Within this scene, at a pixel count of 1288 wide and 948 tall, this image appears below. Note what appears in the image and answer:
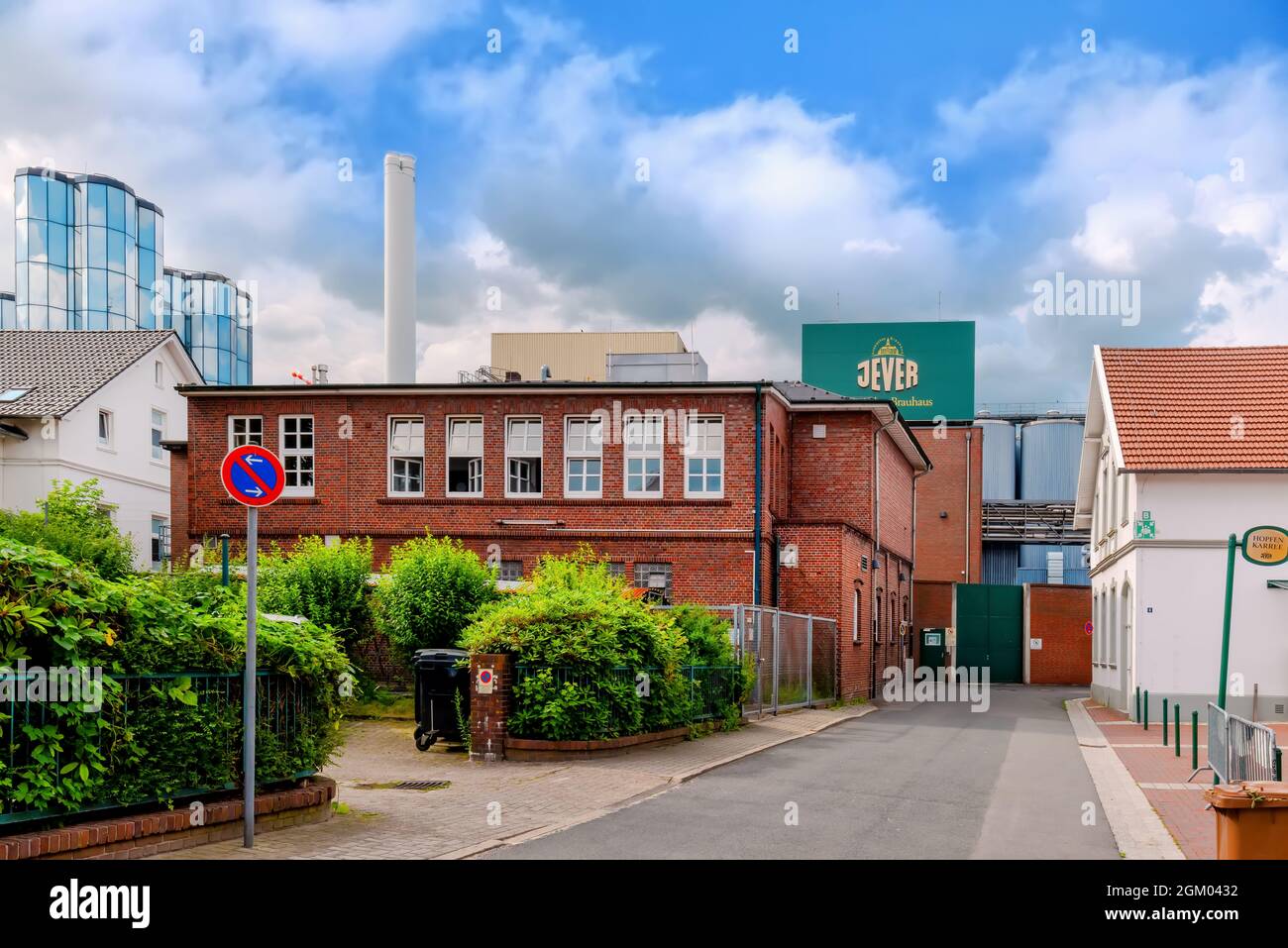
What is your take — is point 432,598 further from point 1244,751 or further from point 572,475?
point 1244,751

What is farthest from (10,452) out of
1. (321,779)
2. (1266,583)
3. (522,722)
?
(1266,583)

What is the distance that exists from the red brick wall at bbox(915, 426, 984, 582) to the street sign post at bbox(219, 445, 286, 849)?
46275 mm

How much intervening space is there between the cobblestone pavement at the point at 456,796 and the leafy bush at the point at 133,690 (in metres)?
0.64

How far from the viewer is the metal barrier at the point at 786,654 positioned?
22.3 meters

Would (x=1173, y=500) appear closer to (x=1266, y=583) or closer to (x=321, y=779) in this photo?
(x=1266, y=583)

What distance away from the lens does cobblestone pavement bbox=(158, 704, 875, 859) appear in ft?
31.7

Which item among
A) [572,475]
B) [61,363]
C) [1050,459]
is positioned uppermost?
[61,363]

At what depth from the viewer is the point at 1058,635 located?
152 feet

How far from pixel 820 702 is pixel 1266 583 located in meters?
9.36

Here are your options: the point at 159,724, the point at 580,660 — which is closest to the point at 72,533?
the point at 580,660

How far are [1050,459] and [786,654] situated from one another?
149ft

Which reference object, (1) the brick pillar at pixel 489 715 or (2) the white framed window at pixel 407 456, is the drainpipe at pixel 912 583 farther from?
(1) the brick pillar at pixel 489 715

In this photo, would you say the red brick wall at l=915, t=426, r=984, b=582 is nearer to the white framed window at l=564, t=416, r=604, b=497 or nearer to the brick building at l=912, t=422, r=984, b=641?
the brick building at l=912, t=422, r=984, b=641

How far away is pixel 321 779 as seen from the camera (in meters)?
11.0
